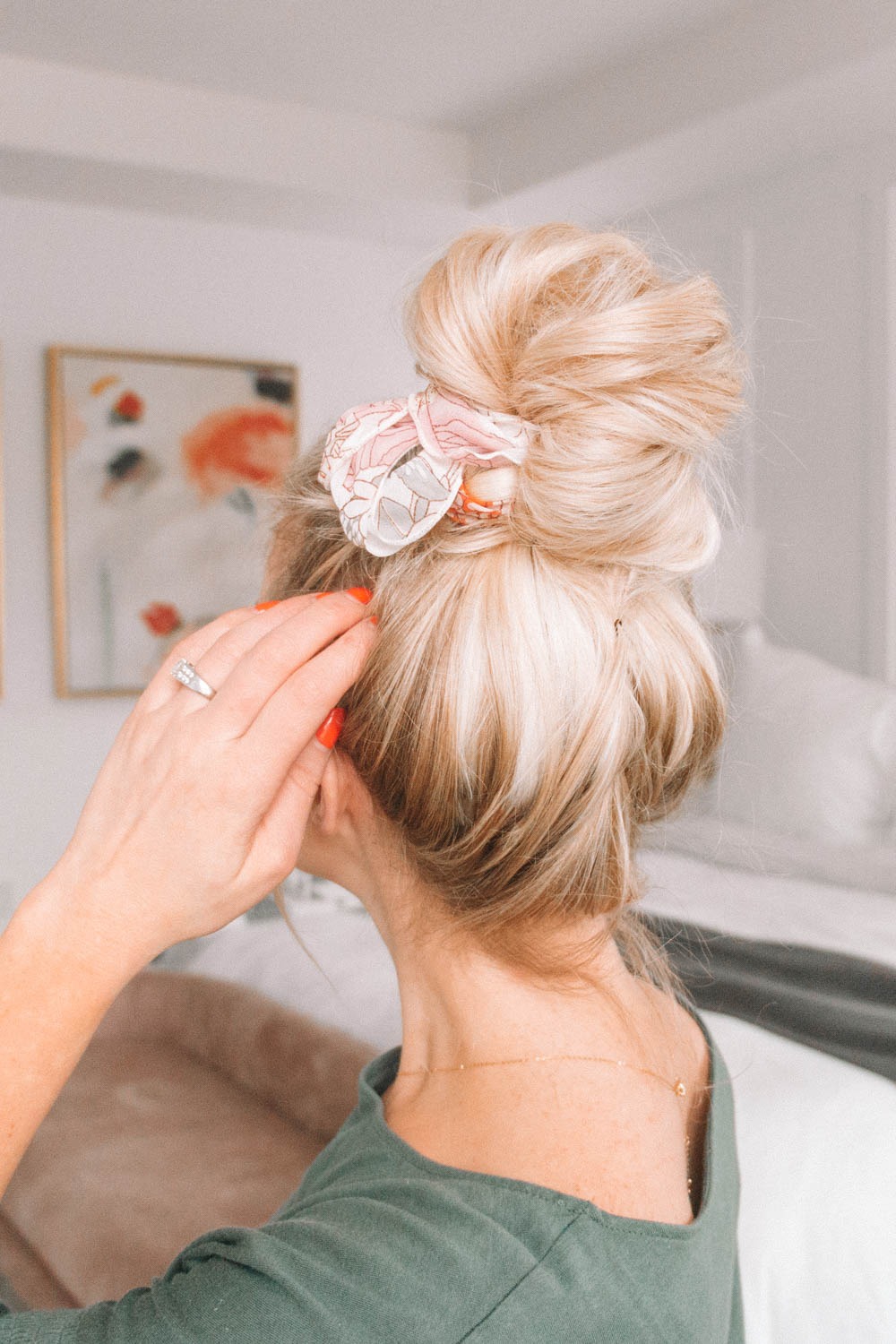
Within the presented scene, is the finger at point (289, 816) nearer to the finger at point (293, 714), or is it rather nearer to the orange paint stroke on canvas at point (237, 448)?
the finger at point (293, 714)

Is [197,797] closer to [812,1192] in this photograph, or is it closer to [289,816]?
[289,816]

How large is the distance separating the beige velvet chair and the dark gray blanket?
1.57 ft

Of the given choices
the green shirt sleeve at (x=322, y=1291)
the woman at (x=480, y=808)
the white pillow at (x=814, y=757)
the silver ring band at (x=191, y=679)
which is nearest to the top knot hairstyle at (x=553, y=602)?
the woman at (x=480, y=808)

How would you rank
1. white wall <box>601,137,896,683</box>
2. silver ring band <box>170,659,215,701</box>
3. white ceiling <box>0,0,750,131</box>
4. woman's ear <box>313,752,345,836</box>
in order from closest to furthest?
silver ring band <box>170,659,215,701</box>
woman's ear <box>313,752,345,836</box>
white ceiling <box>0,0,750,131</box>
white wall <box>601,137,896,683</box>

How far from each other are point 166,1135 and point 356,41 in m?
2.70

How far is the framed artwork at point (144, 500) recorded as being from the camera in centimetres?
379

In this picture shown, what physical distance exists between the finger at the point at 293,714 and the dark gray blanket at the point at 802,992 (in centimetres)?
82

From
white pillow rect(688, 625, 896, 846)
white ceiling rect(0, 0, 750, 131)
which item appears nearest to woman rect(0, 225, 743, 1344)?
white pillow rect(688, 625, 896, 846)

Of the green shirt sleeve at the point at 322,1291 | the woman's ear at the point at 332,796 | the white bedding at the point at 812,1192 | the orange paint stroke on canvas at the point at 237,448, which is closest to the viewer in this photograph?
the green shirt sleeve at the point at 322,1291

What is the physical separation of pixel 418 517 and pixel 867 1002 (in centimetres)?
102

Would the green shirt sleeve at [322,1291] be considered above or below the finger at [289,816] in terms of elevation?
below

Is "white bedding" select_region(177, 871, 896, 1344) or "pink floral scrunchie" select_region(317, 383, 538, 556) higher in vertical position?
"pink floral scrunchie" select_region(317, 383, 538, 556)

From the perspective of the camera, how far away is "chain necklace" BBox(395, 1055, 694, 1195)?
0.81 meters

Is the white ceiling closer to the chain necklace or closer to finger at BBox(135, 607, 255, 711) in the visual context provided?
finger at BBox(135, 607, 255, 711)
